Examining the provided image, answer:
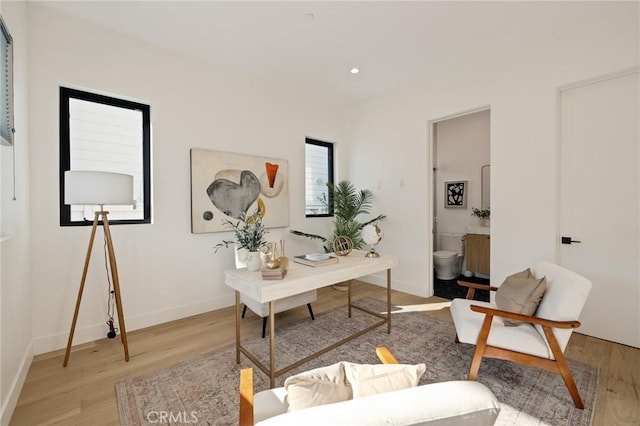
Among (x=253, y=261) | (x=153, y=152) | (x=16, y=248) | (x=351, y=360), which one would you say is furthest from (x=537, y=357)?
(x=153, y=152)

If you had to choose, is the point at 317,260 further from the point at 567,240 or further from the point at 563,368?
the point at 567,240

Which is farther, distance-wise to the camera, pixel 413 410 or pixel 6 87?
pixel 6 87

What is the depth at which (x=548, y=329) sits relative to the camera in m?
1.75

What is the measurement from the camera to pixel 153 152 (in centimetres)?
297

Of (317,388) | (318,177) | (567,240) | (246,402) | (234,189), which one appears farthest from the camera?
(318,177)

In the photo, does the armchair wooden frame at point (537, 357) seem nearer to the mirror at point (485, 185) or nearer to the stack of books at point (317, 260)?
the stack of books at point (317, 260)

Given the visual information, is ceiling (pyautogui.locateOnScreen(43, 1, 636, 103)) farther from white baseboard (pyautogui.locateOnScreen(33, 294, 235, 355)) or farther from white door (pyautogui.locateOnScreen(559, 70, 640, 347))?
white baseboard (pyautogui.locateOnScreen(33, 294, 235, 355))

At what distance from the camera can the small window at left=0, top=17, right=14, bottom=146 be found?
1.65 meters

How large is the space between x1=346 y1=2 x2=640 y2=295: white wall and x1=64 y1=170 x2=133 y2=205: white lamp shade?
3407 mm

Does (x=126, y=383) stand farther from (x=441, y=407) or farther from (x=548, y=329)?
(x=548, y=329)

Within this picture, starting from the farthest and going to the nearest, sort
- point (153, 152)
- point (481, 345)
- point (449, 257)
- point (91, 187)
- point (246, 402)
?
point (449, 257) < point (153, 152) < point (91, 187) < point (481, 345) < point (246, 402)

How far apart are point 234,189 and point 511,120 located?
10.8 feet

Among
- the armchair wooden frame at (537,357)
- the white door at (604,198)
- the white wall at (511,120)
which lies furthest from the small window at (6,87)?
the white door at (604,198)

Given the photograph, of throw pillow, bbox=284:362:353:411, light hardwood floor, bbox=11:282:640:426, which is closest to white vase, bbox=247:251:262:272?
light hardwood floor, bbox=11:282:640:426
